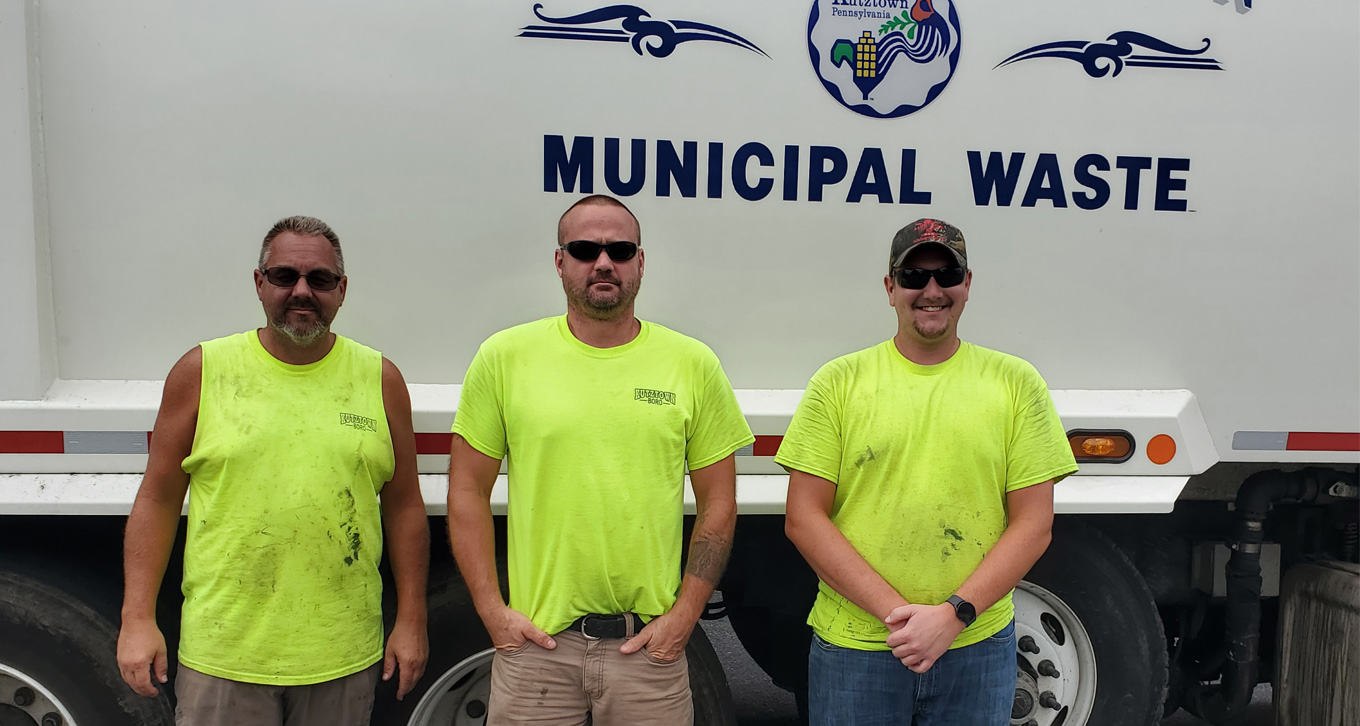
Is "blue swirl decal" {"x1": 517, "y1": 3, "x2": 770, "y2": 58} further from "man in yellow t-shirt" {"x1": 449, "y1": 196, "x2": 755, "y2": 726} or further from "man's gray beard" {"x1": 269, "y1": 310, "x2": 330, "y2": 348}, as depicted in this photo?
"man's gray beard" {"x1": 269, "y1": 310, "x2": 330, "y2": 348}

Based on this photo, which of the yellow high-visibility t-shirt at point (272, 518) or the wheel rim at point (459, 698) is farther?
the wheel rim at point (459, 698)

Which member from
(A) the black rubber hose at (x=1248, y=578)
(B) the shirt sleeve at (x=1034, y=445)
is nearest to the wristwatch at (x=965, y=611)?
(B) the shirt sleeve at (x=1034, y=445)

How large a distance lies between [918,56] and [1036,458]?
1.17m

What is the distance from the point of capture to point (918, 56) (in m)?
2.59

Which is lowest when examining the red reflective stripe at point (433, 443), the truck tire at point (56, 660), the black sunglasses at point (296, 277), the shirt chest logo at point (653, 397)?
the truck tire at point (56, 660)

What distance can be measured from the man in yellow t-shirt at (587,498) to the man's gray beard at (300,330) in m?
0.34

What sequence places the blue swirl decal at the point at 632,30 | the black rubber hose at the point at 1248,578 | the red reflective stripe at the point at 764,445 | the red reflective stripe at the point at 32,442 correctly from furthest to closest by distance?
the black rubber hose at the point at 1248,578 → the red reflective stripe at the point at 764,445 → the blue swirl decal at the point at 632,30 → the red reflective stripe at the point at 32,442

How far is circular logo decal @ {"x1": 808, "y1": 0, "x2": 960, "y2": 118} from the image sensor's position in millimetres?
2570

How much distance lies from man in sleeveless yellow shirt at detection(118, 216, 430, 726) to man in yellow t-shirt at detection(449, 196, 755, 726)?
10.5 inches

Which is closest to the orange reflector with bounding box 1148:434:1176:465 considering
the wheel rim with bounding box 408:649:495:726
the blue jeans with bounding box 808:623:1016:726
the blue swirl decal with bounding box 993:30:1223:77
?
the blue jeans with bounding box 808:623:1016:726

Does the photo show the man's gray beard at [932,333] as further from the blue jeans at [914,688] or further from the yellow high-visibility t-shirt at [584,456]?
the blue jeans at [914,688]

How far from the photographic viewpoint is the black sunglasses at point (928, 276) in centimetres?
204

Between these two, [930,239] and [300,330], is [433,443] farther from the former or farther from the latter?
[930,239]

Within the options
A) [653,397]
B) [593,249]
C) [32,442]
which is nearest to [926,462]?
[653,397]
